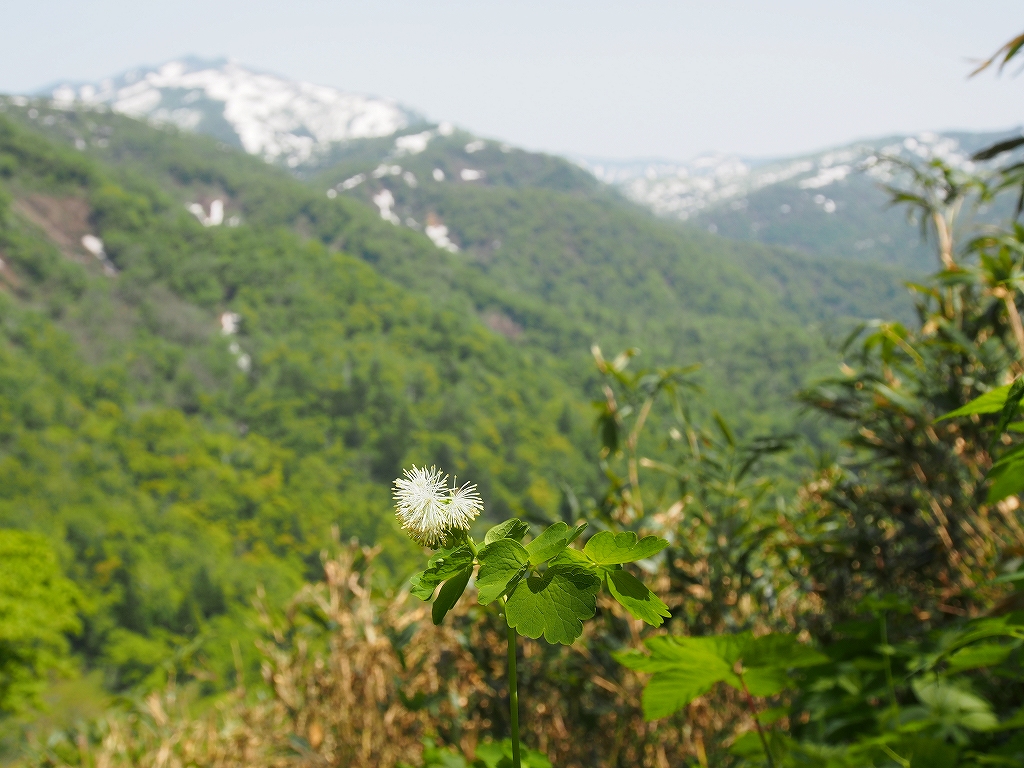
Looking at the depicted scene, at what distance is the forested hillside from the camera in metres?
41.3

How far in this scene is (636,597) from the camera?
1.41 feet

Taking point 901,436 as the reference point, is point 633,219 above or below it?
below

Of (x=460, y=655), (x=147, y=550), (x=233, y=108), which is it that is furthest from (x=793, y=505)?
(x=233, y=108)

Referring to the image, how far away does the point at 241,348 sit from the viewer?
63.5 m

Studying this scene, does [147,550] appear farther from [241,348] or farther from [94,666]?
[241,348]

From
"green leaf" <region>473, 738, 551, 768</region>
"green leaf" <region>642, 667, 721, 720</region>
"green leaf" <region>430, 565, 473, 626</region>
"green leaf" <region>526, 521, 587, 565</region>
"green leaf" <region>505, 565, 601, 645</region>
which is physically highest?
"green leaf" <region>526, 521, 587, 565</region>

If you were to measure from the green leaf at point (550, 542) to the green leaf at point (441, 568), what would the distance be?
0.04 metres

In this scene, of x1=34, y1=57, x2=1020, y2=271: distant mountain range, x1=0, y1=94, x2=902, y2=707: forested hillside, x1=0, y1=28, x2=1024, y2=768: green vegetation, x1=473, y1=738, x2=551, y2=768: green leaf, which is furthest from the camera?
x1=34, y1=57, x2=1020, y2=271: distant mountain range

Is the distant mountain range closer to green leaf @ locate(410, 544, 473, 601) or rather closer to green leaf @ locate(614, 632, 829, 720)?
green leaf @ locate(614, 632, 829, 720)

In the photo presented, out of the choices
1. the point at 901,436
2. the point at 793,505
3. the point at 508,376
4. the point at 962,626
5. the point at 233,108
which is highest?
the point at 962,626

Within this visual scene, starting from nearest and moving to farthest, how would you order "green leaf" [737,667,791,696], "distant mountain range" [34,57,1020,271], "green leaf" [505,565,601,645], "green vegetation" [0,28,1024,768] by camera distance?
"green leaf" [505,565,601,645] < "green leaf" [737,667,791,696] < "green vegetation" [0,28,1024,768] < "distant mountain range" [34,57,1020,271]

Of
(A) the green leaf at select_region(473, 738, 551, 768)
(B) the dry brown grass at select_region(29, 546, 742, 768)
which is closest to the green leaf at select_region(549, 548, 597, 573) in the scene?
(A) the green leaf at select_region(473, 738, 551, 768)

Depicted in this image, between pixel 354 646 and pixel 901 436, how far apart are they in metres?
1.35

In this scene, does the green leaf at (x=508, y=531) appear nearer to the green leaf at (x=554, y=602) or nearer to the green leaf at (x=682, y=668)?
the green leaf at (x=554, y=602)
